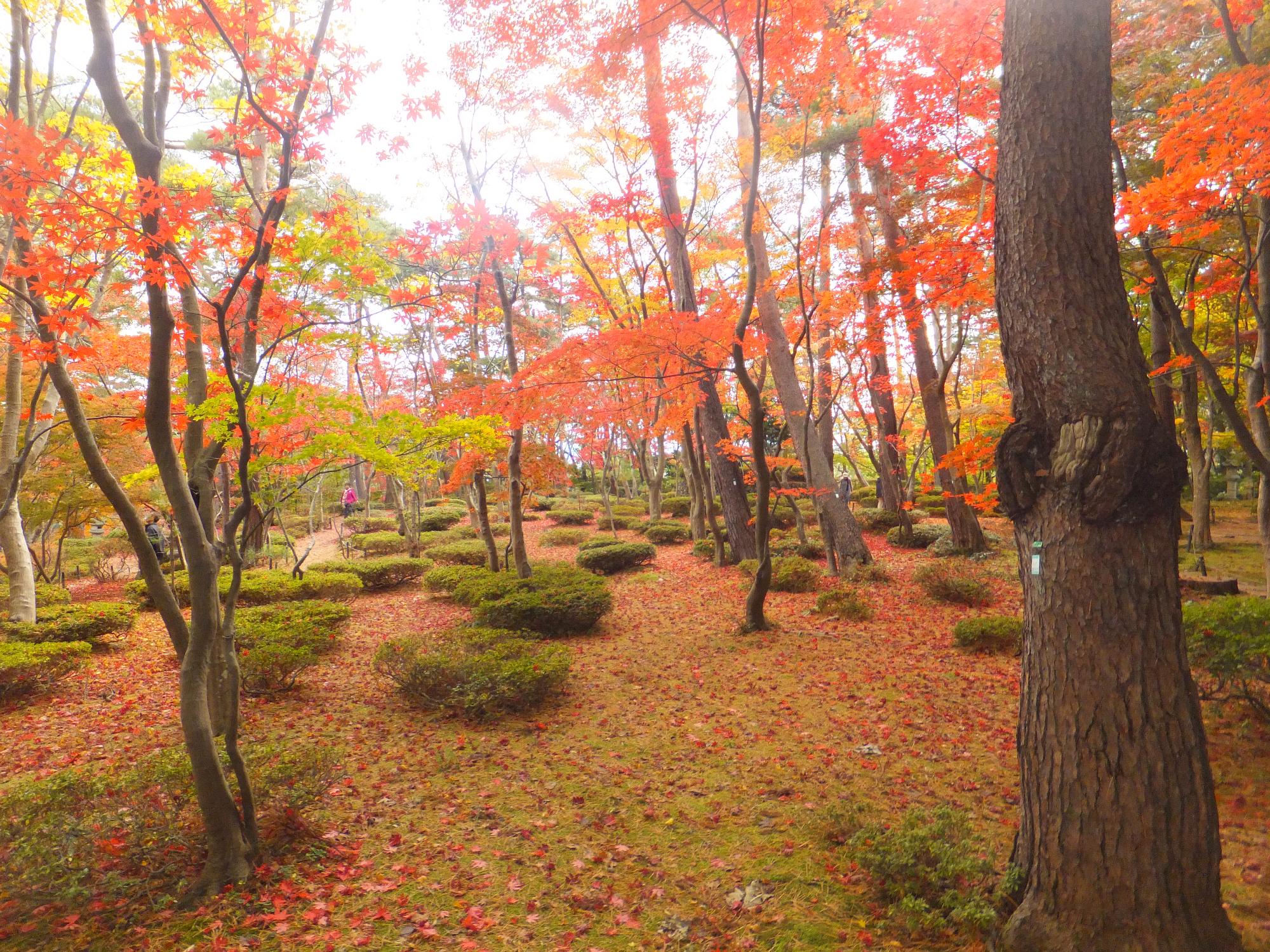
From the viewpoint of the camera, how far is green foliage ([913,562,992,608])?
762 cm

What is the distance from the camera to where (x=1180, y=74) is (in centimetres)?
635

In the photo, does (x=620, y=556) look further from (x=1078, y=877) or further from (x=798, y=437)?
(x=1078, y=877)

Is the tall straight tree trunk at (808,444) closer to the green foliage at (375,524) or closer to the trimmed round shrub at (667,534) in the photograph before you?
the trimmed round shrub at (667,534)

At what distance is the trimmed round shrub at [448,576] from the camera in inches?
380

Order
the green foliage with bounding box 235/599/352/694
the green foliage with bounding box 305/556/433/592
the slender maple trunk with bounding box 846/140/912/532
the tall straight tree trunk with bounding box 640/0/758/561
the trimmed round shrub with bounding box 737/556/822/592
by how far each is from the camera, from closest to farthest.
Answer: the green foliage with bounding box 235/599/352/694 < the tall straight tree trunk with bounding box 640/0/758/561 < the slender maple trunk with bounding box 846/140/912/532 < the trimmed round shrub with bounding box 737/556/822/592 < the green foliage with bounding box 305/556/433/592

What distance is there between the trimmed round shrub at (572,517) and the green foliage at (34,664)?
46.1ft

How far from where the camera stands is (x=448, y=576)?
9.77 metres

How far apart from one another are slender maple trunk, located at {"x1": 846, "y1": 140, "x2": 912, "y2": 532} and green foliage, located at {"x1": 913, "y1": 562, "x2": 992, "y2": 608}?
3228 millimetres

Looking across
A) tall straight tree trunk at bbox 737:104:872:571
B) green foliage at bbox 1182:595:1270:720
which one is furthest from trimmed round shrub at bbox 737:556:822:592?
green foliage at bbox 1182:595:1270:720

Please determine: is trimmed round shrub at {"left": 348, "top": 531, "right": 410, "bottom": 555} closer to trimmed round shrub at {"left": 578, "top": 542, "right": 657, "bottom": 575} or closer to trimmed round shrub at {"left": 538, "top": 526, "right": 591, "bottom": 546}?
trimmed round shrub at {"left": 538, "top": 526, "right": 591, "bottom": 546}

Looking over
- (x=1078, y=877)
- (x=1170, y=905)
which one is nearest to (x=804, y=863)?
(x=1078, y=877)

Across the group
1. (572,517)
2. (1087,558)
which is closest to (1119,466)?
(1087,558)

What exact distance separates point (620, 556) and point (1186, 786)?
31.6 feet

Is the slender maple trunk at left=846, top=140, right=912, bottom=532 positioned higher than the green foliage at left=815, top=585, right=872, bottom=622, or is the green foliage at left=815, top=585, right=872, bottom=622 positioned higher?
the slender maple trunk at left=846, top=140, right=912, bottom=532
